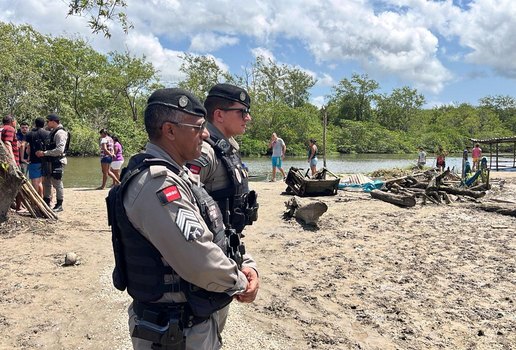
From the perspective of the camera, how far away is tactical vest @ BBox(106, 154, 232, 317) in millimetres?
1702

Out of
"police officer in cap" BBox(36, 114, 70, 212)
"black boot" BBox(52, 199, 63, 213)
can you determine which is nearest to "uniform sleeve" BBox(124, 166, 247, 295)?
"police officer in cap" BBox(36, 114, 70, 212)

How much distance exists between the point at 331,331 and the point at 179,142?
9.34 ft

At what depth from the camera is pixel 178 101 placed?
1.85 meters

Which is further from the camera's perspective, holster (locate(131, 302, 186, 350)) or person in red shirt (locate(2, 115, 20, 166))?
person in red shirt (locate(2, 115, 20, 166))

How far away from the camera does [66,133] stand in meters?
8.13

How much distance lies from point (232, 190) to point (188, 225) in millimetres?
1106

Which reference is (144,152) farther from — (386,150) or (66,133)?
(386,150)

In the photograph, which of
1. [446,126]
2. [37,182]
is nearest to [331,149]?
[446,126]

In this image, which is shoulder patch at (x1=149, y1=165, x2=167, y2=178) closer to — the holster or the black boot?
the holster

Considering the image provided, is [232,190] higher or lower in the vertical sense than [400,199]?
higher

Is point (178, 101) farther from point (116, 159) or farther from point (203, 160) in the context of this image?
point (116, 159)

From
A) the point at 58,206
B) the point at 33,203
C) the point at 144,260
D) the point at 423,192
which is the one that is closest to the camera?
the point at 144,260

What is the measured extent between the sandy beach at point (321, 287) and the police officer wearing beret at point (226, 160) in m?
1.49

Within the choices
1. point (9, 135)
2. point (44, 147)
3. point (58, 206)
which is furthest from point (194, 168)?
point (58, 206)
